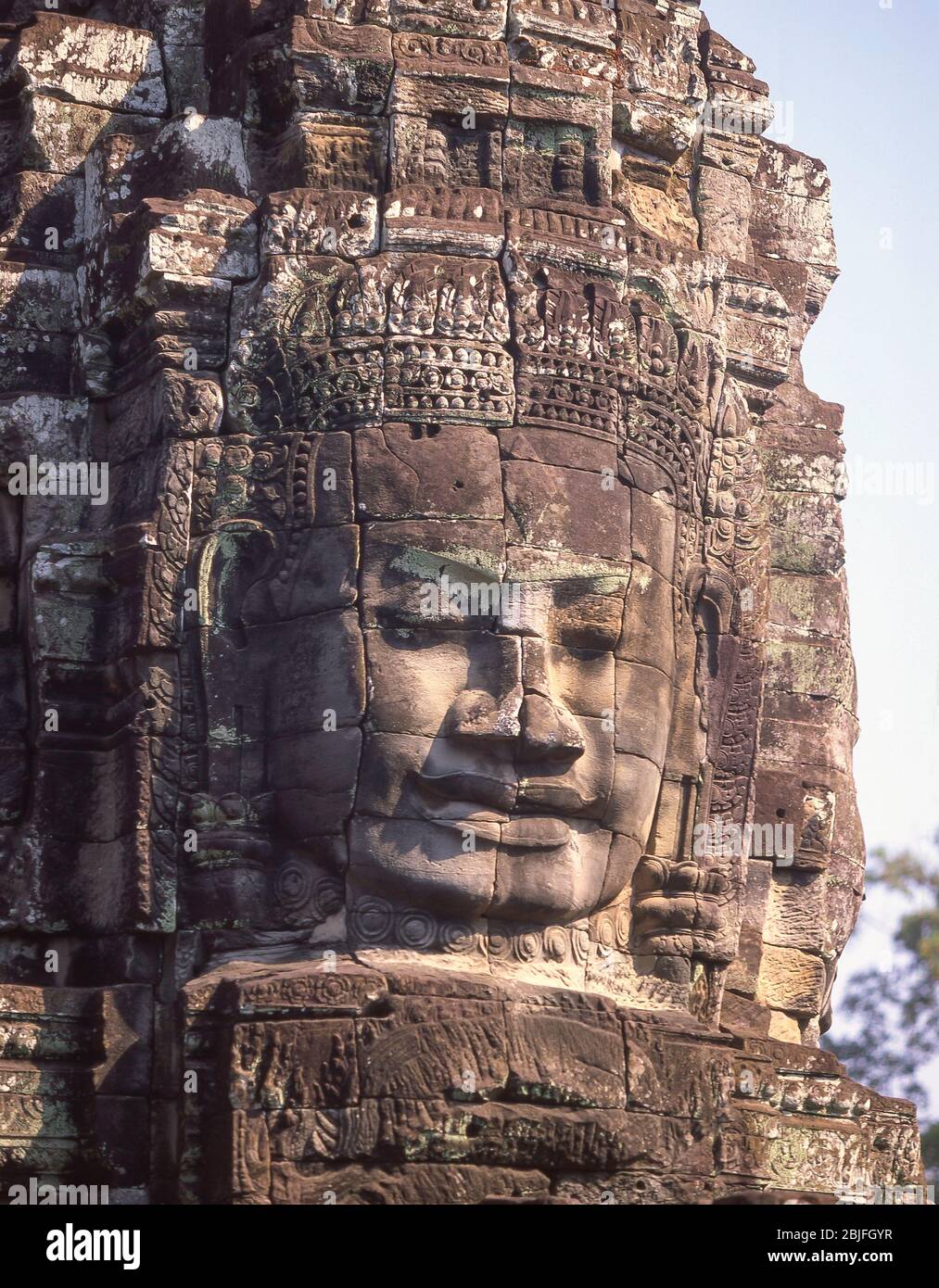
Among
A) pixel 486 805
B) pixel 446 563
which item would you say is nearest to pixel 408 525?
pixel 446 563

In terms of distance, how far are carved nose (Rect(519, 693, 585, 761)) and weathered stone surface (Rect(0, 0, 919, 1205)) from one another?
18mm

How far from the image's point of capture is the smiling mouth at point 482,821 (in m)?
13.8

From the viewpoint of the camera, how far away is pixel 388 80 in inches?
585

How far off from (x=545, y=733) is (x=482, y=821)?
1.61 ft

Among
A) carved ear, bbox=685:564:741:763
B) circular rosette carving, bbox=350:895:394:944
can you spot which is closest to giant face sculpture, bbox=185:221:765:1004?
circular rosette carving, bbox=350:895:394:944

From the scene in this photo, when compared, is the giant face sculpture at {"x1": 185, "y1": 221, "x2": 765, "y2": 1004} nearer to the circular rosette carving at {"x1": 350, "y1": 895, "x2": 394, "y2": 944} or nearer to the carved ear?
the circular rosette carving at {"x1": 350, "y1": 895, "x2": 394, "y2": 944}

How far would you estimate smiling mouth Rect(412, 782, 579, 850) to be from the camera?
1377 cm

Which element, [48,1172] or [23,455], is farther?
[23,455]

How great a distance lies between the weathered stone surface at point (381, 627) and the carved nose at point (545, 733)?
0.06 ft

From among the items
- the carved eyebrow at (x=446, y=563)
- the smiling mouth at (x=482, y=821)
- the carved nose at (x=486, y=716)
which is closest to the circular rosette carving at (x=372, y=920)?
the smiling mouth at (x=482, y=821)

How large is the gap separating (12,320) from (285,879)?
3353 mm

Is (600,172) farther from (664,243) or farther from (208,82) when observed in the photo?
(208,82)

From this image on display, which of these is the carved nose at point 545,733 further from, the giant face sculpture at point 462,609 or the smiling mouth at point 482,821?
the smiling mouth at point 482,821

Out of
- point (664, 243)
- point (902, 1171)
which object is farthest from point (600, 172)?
point (902, 1171)
